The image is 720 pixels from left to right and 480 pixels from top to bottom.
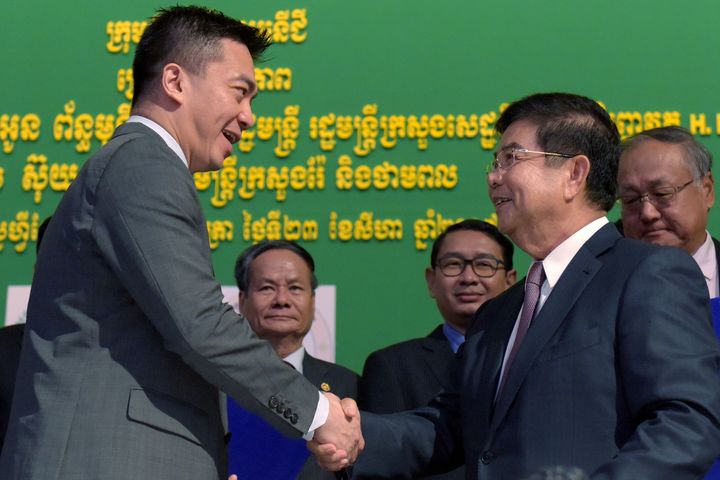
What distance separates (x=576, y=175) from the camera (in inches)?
107

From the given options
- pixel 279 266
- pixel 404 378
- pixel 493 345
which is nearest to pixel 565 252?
pixel 493 345

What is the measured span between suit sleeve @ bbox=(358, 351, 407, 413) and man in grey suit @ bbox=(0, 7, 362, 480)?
4.43 feet

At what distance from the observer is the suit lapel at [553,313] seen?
249 cm

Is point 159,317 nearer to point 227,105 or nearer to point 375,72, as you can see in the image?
point 227,105

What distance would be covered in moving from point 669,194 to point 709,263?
1.01 feet

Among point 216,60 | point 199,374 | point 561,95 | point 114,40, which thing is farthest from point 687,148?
point 114,40

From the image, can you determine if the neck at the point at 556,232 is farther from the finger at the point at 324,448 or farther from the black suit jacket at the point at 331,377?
the black suit jacket at the point at 331,377

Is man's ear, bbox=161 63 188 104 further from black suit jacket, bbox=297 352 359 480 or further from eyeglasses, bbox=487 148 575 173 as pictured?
black suit jacket, bbox=297 352 359 480

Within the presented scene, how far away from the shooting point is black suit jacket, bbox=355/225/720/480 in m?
2.26

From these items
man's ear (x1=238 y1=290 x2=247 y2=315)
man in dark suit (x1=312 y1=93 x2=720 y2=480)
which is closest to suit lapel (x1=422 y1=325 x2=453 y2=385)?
man's ear (x1=238 y1=290 x2=247 y2=315)

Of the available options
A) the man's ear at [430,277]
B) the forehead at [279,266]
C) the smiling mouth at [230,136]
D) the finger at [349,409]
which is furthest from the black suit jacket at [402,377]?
the smiling mouth at [230,136]

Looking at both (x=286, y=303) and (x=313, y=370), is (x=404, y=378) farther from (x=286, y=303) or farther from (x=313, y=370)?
(x=286, y=303)

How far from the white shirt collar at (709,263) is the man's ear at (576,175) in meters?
1.23

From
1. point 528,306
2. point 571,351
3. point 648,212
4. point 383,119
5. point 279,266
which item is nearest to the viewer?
point 571,351
